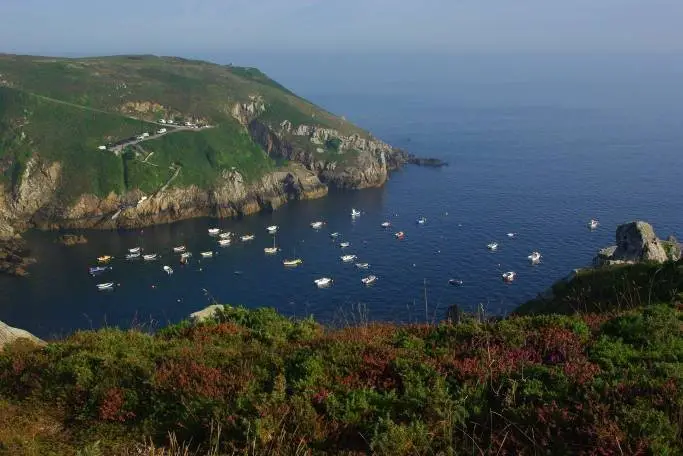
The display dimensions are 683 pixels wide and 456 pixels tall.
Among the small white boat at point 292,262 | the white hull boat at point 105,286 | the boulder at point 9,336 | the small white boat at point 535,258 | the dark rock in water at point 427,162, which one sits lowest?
the white hull boat at point 105,286

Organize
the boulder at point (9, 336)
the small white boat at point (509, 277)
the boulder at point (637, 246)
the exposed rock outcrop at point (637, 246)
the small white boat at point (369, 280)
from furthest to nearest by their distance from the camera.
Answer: the small white boat at point (369, 280) < the small white boat at point (509, 277) < the boulder at point (637, 246) < the exposed rock outcrop at point (637, 246) < the boulder at point (9, 336)

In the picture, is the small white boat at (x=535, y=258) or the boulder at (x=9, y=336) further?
the small white boat at (x=535, y=258)

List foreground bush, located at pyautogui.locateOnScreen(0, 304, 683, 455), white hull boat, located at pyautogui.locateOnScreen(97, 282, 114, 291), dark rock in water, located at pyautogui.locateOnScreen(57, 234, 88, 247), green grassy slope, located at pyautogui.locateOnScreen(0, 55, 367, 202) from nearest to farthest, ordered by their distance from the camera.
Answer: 1. foreground bush, located at pyautogui.locateOnScreen(0, 304, 683, 455)
2. white hull boat, located at pyautogui.locateOnScreen(97, 282, 114, 291)
3. dark rock in water, located at pyautogui.locateOnScreen(57, 234, 88, 247)
4. green grassy slope, located at pyautogui.locateOnScreen(0, 55, 367, 202)

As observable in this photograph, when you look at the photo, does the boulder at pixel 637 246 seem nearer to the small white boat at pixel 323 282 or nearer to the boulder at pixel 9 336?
the boulder at pixel 9 336

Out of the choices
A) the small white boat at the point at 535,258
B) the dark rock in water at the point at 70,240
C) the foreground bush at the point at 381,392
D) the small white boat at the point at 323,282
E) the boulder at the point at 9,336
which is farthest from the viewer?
the dark rock in water at the point at 70,240

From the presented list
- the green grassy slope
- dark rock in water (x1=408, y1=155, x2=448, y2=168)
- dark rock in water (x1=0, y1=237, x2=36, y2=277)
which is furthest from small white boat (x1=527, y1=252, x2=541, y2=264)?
dark rock in water (x1=0, y1=237, x2=36, y2=277)

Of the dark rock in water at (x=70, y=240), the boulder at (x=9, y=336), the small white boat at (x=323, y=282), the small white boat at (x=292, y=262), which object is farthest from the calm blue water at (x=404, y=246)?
the boulder at (x=9, y=336)

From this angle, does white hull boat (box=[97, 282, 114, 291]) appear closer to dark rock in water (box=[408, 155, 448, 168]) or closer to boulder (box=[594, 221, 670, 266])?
boulder (box=[594, 221, 670, 266])
